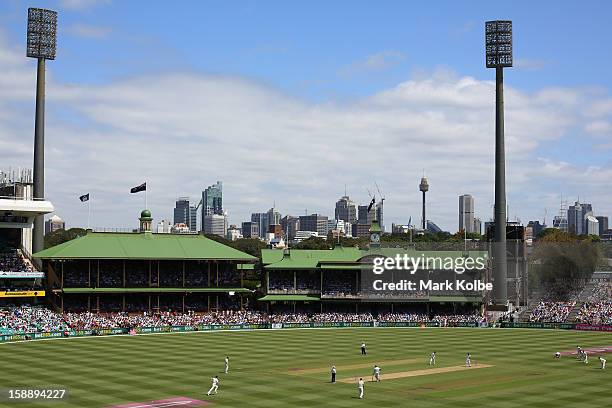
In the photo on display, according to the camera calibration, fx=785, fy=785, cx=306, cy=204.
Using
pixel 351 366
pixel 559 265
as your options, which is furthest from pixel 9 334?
pixel 559 265

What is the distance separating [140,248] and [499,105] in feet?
184

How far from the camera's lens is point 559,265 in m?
118

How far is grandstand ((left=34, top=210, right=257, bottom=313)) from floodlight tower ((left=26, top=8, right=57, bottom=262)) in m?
8.42

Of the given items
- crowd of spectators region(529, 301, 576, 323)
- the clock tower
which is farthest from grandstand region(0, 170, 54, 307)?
crowd of spectators region(529, 301, 576, 323)

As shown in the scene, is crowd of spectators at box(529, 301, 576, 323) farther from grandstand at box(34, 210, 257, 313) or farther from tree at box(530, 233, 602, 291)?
grandstand at box(34, 210, 257, 313)

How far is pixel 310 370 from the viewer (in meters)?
54.5

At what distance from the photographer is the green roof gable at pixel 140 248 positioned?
98.1 metres

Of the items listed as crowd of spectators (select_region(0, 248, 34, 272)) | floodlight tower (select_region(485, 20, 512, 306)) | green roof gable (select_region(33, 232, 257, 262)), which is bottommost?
crowd of spectators (select_region(0, 248, 34, 272))

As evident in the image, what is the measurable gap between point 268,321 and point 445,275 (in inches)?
997

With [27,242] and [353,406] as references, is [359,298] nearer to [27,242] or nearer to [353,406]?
[27,242]

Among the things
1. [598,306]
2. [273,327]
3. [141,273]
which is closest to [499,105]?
[598,306]

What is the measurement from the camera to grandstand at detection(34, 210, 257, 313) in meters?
97.9

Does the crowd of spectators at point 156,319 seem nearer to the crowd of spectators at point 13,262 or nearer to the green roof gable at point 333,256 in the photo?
the crowd of spectators at point 13,262

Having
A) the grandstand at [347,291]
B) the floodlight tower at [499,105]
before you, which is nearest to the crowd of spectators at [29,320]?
the grandstand at [347,291]
